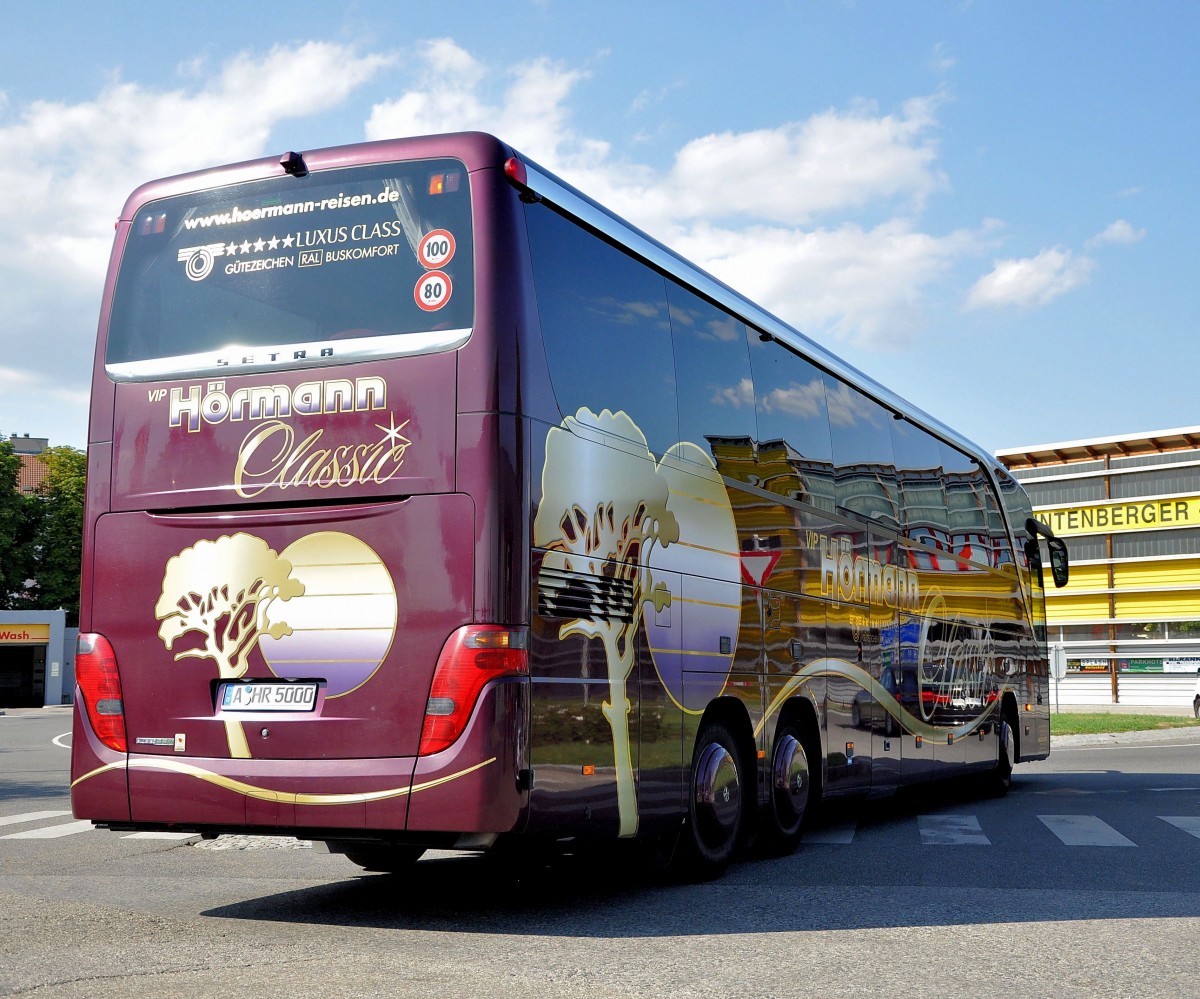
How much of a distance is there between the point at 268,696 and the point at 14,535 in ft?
236

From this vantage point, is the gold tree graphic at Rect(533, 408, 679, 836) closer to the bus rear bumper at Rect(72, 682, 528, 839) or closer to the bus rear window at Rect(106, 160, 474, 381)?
the bus rear bumper at Rect(72, 682, 528, 839)

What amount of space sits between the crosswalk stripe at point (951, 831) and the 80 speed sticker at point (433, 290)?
6.60m

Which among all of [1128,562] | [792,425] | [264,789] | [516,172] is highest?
[1128,562]

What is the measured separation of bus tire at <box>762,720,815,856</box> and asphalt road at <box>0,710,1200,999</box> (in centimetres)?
25

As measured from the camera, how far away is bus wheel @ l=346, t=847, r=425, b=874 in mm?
9594

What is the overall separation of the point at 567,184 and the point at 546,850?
359 centimetres

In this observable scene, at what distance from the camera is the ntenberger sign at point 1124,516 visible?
59.6m

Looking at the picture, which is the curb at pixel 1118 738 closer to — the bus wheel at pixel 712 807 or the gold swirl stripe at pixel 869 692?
the gold swirl stripe at pixel 869 692

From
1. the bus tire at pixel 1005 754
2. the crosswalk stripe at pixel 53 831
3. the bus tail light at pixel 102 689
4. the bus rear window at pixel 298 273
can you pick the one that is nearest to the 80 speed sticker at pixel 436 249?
the bus rear window at pixel 298 273

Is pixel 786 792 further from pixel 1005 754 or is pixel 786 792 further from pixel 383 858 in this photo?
pixel 1005 754

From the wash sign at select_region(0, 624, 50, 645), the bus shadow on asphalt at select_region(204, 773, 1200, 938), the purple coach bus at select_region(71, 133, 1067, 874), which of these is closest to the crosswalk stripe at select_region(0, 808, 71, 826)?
the bus shadow on asphalt at select_region(204, 773, 1200, 938)

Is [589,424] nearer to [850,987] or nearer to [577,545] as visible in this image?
[577,545]

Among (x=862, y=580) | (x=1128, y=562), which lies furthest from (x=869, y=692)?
(x=1128, y=562)

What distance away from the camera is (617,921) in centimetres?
761
